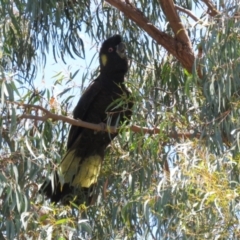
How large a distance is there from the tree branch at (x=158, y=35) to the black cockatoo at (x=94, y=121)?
217mm

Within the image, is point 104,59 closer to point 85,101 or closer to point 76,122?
point 85,101

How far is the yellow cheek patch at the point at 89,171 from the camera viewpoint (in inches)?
186

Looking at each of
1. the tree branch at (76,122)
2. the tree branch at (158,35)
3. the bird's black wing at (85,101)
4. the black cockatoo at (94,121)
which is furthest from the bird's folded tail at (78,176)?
the tree branch at (158,35)

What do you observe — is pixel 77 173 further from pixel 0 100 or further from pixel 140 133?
pixel 0 100

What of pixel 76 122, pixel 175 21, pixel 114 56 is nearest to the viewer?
pixel 76 122

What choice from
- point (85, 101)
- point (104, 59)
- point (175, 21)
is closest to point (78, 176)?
point (85, 101)

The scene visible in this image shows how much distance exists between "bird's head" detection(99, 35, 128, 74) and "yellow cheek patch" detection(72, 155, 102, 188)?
57cm

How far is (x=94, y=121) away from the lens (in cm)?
481

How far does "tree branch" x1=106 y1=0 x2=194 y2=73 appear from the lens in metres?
4.64

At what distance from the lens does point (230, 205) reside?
10.3 feet

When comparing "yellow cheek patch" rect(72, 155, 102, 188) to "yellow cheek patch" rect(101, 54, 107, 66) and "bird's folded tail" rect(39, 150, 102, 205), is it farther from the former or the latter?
"yellow cheek patch" rect(101, 54, 107, 66)

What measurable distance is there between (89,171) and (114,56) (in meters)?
0.74

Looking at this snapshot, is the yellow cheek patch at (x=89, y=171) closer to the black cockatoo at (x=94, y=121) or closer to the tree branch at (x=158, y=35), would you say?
the black cockatoo at (x=94, y=121)

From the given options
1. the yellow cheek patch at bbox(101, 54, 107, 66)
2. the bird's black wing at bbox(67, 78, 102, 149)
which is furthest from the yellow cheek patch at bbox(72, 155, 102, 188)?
the yellow cheek patch at bbox(101, 54, 107, 66)
